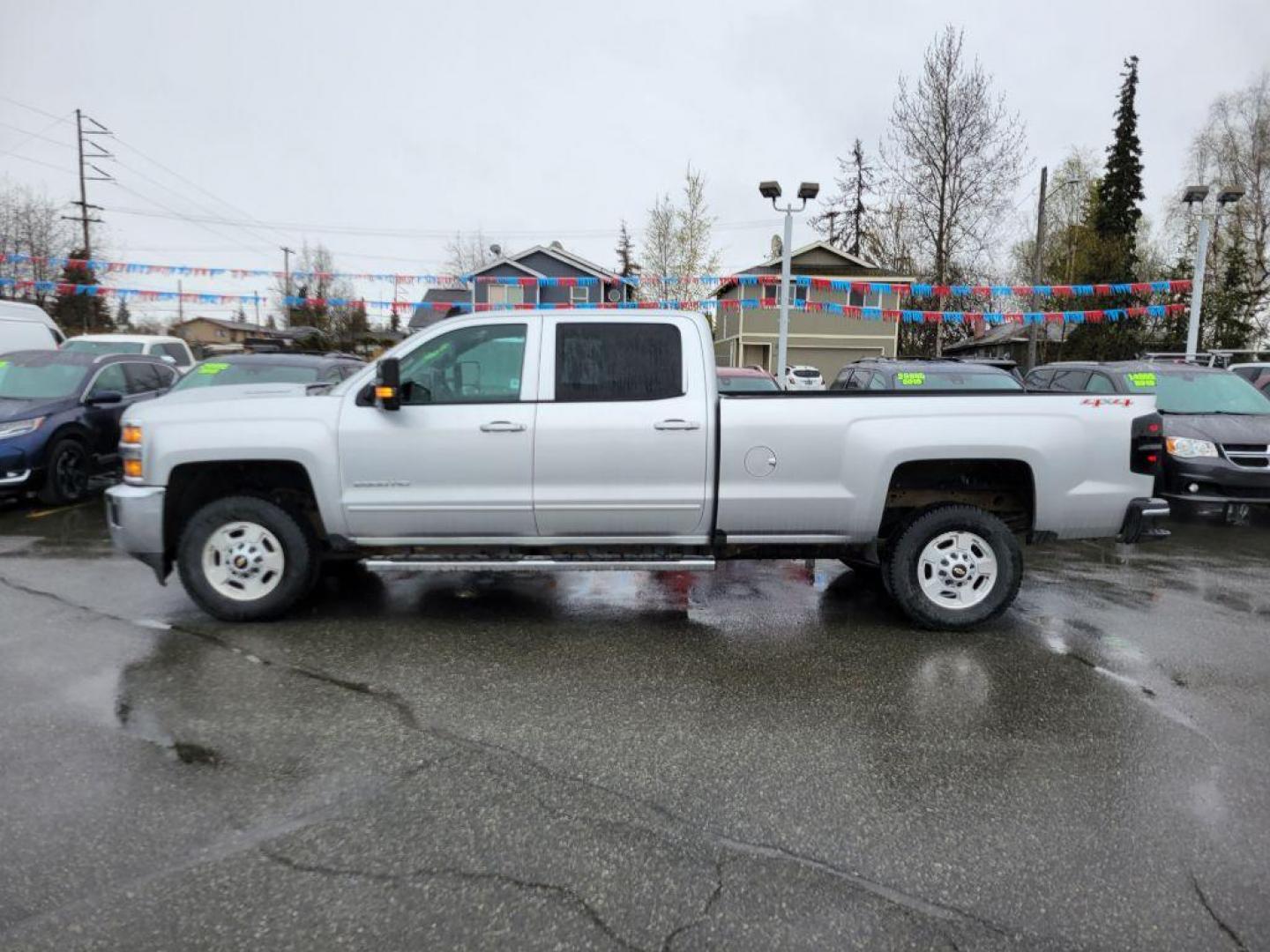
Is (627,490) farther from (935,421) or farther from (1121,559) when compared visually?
(1121,559)

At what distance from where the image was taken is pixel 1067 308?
4038 cm

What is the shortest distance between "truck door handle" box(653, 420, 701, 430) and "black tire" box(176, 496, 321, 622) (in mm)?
2293

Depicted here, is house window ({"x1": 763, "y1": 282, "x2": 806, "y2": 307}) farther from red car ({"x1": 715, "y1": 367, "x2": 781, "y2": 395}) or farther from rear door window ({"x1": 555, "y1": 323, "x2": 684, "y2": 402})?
rear door window ({"x1": 555, "y1": 323, "x2": 684, "y2": 402})

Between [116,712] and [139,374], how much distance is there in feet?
27.0

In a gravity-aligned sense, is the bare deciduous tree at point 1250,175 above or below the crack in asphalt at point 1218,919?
above

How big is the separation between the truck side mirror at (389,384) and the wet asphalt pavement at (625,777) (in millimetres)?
1426

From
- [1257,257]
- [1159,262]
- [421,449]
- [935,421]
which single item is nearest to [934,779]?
[935,421]

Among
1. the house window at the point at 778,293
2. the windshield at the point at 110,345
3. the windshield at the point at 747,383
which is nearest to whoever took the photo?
the windshield at the point at 747,383

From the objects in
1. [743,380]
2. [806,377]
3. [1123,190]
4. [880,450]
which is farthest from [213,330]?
[880,450]

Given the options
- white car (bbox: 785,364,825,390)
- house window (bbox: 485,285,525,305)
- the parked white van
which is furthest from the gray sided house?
the parked white van

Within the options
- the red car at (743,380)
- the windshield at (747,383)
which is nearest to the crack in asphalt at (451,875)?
the red car at (743,380)

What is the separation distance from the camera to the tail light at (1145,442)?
5.10 meters

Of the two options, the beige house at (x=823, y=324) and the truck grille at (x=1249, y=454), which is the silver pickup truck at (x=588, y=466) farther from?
the beige house at (x=823, y=324)

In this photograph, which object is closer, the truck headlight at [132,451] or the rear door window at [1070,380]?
the truck headlight at [132,451]
